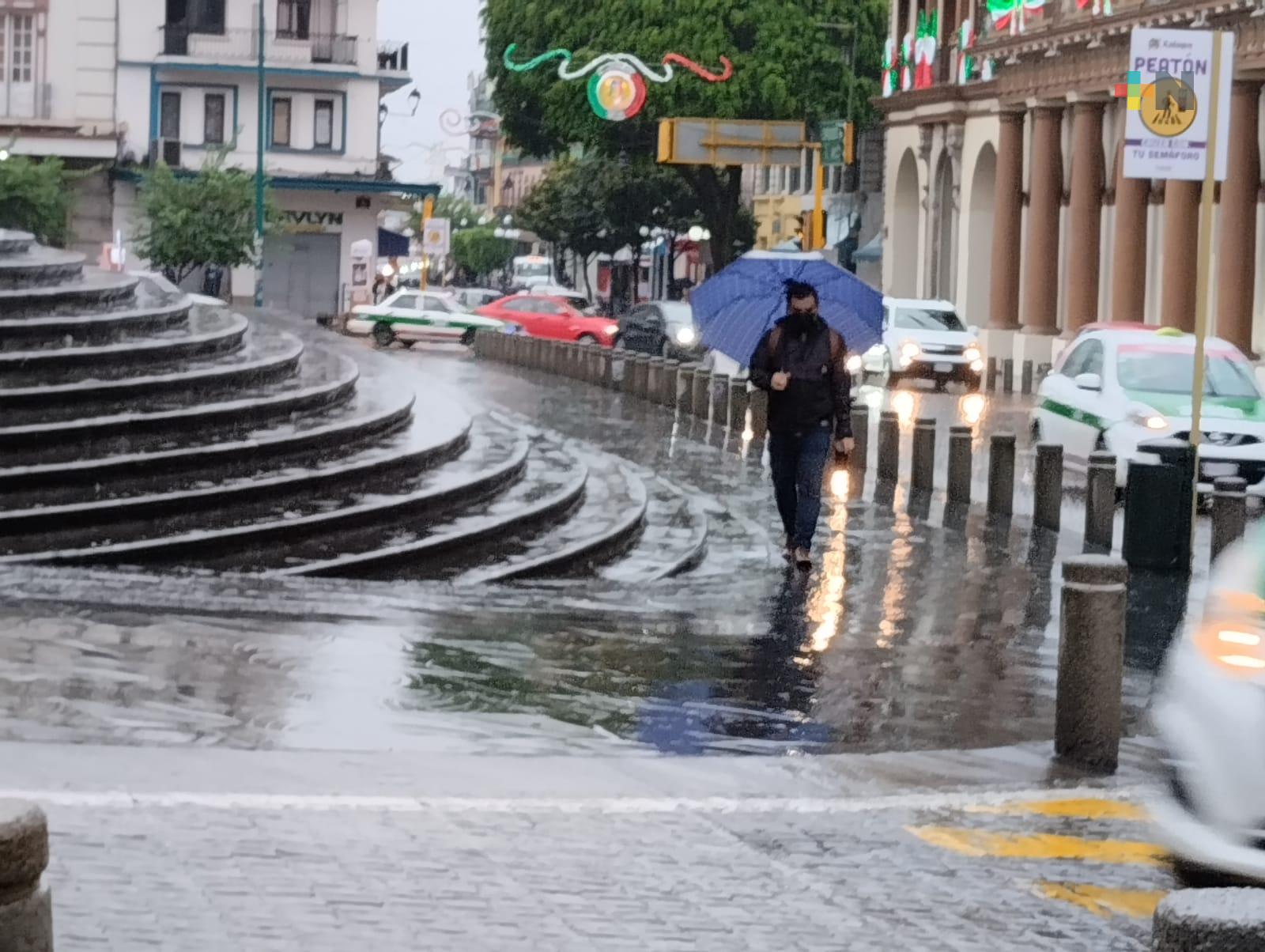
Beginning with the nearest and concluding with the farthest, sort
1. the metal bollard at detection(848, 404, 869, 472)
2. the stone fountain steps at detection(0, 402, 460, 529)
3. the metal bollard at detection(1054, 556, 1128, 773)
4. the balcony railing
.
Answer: the metal bollard at detection(1054, 556, 1128, 773) → the stone fountain steps at detection(0, 402, 460, 529) → the metal bollard at detection(848, 404, 869, 472) → the balcony railing

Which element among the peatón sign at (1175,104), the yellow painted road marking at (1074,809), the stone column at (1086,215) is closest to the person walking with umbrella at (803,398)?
the peatón sign at (1175,104)

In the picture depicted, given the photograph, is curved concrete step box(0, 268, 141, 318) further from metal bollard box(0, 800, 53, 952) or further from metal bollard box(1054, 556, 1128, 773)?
metal bollard box(0, 800, 53, 952)

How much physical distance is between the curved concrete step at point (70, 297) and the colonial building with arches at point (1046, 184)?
898 inches

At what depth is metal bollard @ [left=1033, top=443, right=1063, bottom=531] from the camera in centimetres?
1909

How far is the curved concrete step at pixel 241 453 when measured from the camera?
46.9 ft

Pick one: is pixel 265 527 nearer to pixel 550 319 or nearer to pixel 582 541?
pixel 582 541

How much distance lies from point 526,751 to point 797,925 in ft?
8.40

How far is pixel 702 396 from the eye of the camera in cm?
3197

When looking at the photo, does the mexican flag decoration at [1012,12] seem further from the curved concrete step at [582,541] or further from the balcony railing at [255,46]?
the curved concrete step at [582,541]

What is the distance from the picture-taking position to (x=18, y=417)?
49.5ft

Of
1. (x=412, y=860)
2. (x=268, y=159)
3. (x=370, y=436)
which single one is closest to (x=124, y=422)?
(x=370, y=436)

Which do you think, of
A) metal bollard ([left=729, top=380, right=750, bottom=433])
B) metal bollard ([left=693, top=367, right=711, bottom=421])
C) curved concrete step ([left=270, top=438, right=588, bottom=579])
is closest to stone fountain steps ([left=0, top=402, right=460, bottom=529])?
curved concrete step ([left=270, top=438, right=588, bottom=579])

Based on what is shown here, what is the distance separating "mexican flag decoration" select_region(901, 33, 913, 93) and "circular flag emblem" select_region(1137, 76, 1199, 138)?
4461 cm

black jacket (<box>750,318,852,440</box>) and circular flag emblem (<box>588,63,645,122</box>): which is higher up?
circular flag emblem (<box>588,63,645,122</box>)
